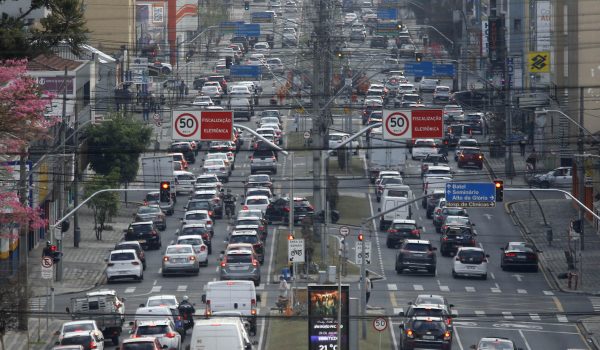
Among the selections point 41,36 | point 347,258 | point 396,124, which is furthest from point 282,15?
point 41,36

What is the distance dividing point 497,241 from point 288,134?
1168 inches

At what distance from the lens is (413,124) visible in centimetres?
5353

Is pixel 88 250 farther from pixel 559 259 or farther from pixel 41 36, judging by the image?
pixel 41 36

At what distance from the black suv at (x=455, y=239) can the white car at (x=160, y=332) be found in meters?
22.8

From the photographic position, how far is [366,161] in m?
92.1

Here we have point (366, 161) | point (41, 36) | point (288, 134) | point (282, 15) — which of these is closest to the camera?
point (41, 36)

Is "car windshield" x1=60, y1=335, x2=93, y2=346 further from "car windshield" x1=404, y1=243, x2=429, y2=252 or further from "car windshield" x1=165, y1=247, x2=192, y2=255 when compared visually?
"car windshield" x1=404, y1=243, x2=429, y2=252

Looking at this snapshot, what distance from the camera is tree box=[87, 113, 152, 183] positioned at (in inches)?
3221

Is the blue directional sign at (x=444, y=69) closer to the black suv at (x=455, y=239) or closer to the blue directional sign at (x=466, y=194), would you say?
the black suv at (x=455, y=239)

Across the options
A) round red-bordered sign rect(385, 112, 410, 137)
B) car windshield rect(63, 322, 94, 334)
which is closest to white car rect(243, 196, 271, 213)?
round red-bordered sign rect(385, 112, 410, 137)

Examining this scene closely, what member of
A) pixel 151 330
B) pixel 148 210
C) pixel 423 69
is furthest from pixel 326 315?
pixel 423 69

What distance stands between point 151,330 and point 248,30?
9220 cm

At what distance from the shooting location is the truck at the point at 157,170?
8106 cm

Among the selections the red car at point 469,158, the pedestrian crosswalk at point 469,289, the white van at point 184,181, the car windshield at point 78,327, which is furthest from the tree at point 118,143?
the car windshield at point 78,327
